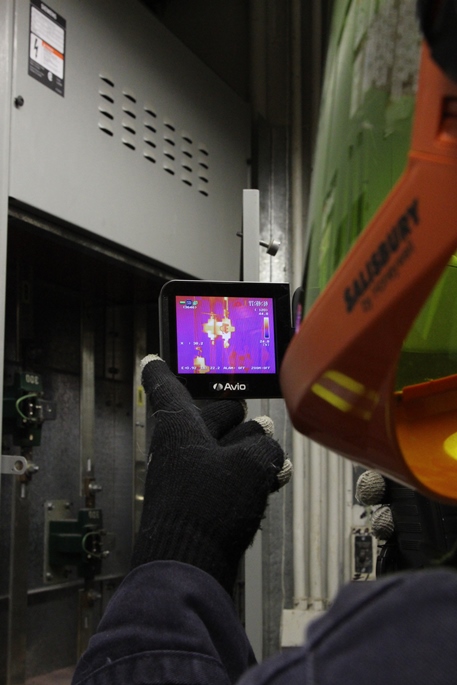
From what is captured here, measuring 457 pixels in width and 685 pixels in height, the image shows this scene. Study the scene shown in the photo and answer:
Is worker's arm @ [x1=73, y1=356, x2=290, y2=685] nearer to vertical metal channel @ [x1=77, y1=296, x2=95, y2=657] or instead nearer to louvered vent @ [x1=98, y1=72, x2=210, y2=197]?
louvered vent @ [x1=98, y1=72, x2=210, y2=197]

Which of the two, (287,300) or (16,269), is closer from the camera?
(287,300)

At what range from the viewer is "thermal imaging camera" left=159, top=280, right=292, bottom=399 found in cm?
116

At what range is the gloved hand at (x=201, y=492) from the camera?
0.78 meters

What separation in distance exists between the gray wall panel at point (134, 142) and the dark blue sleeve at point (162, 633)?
1090 mm

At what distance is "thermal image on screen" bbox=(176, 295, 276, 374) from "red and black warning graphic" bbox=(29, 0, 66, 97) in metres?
0.76

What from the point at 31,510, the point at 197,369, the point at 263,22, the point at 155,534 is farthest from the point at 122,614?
the point at 263,22

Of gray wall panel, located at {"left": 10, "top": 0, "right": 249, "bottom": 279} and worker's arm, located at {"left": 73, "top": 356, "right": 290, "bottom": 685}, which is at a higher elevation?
gray wall panel, located at {"left": 10, "top": 0, "right": 249, "bottom": 279}

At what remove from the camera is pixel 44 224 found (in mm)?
1687

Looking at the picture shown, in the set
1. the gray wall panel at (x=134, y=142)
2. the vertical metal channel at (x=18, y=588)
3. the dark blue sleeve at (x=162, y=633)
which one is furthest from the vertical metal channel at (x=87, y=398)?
the dark blue sleeve at (x=162, y=633)

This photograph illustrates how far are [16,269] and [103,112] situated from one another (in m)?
0.53

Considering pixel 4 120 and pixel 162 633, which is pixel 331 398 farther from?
pixel 4 120

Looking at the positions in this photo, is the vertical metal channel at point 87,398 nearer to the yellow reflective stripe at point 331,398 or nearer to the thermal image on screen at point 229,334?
the thermal image on screen at point 229,334

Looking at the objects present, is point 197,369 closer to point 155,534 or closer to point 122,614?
point 155,534

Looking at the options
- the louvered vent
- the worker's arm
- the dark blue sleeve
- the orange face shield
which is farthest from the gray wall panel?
the orange face shield
